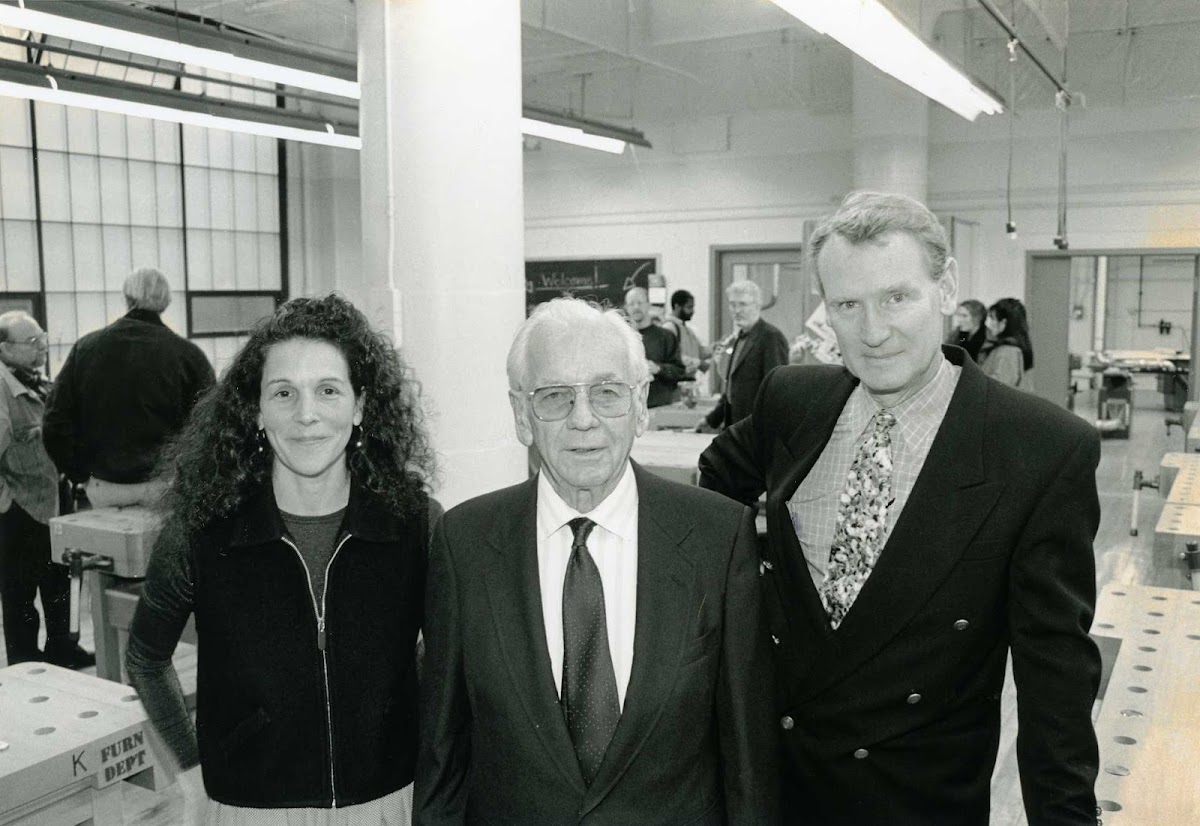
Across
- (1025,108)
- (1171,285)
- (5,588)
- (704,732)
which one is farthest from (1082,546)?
(1171,285)

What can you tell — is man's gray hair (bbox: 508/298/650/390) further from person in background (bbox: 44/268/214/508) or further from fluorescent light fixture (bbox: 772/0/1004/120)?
person in background (bbox: 44/268/214/508)

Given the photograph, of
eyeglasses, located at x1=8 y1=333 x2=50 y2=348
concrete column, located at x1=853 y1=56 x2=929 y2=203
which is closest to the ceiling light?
concrete column, located at x1=853 y1=56 x2=929 y2=203

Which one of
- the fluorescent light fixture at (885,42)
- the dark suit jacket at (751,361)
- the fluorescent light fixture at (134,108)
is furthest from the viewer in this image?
the dark suit jacket at (751,361)

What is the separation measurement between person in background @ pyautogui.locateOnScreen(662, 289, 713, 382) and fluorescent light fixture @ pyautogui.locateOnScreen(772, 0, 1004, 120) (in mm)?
2687

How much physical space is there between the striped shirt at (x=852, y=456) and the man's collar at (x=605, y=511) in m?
0.32

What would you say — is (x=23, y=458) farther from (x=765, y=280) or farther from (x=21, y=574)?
(x=765, y=280)

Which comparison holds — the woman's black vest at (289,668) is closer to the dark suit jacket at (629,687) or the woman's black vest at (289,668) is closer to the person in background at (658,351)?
the dark suit jacket at (629,687)

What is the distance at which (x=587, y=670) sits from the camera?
57.8 inches

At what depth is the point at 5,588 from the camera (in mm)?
4832

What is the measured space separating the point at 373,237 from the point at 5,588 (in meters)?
2.98

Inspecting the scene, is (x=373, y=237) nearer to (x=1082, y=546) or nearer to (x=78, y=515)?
(x=78, y=515)

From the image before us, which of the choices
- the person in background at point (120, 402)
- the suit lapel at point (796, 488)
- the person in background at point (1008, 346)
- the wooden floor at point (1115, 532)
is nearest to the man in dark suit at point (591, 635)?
the suit lapel at point (796, 488)

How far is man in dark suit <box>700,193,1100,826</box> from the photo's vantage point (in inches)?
57.4

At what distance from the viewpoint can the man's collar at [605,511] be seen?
4.99ft
